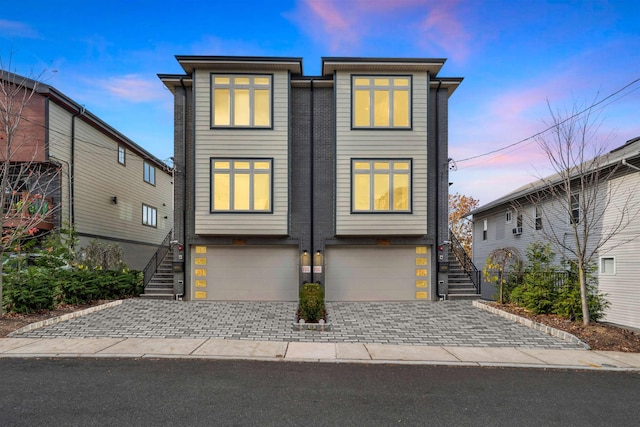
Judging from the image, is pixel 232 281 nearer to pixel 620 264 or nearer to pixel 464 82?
pixel 464 82

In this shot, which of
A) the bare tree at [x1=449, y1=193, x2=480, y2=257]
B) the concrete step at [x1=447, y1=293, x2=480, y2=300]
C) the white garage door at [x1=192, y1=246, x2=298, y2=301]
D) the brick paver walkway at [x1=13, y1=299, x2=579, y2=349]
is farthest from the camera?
the bare tree at [x1=449, y1=193, x2=480, y2=257]

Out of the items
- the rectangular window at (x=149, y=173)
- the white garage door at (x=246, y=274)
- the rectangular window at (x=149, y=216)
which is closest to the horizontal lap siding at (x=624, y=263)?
the white garage door at (x=246, y=274)

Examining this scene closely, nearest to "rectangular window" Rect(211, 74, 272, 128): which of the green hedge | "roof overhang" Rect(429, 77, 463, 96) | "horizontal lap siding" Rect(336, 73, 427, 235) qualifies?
"horizontal lap siding" Rect(336, 73, 427, 235)

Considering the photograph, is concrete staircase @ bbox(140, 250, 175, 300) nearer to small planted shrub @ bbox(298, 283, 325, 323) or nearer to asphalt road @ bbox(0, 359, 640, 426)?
small planted shrub @ bbox(298, 283, 325, 323)

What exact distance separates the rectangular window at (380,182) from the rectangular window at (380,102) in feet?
4.62

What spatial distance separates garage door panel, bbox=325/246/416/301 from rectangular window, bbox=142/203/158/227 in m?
13.8

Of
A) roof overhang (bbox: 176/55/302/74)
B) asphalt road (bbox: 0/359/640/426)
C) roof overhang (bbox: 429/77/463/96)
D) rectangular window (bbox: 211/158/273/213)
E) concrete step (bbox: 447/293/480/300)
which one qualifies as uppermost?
roof overhang (bbox: 176/55/302/74)

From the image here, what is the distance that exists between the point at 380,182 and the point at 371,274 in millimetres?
3488

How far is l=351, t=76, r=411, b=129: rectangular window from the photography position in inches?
532

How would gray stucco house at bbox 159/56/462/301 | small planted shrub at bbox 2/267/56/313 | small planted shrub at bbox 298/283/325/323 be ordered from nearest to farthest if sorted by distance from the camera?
small planted shrub at bbox 298/283/325/323 → small planted shrub at bbox 2/267/56/313 → gray stucco house at bbox 159/56/462/301

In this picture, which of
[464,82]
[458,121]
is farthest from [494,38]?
[458,121]

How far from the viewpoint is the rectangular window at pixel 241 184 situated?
13.2m

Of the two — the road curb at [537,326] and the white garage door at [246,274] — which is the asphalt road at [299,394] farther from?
the white garage door at [246,274]

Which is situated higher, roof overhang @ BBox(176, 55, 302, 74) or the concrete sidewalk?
roof overhang @ BBox(176, 55, 302, 74)
